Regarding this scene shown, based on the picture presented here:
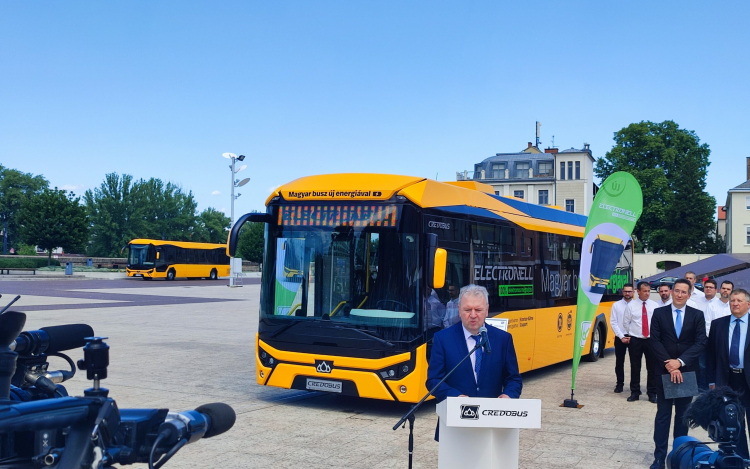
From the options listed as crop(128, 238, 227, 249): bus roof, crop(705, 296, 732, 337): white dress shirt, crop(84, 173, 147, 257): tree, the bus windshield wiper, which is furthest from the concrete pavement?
crop(84, 173, 147, 257): tree

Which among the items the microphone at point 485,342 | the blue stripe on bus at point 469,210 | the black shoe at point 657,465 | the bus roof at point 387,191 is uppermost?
the bus roof at point 387,191

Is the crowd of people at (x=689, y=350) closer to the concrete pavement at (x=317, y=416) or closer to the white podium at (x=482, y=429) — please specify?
the concrete pavement at (x=317, y=416)

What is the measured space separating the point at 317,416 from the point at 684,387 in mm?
4364

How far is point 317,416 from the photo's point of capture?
29.8 ft

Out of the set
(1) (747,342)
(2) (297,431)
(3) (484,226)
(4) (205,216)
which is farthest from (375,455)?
(4) (205,216)

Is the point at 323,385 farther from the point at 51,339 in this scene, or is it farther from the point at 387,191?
the point at 51,339

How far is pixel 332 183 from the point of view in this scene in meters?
9.53

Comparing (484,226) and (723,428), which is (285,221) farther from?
(723,428)

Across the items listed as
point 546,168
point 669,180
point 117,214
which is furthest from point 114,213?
point 669,180

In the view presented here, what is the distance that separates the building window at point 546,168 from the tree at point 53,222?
4919cm

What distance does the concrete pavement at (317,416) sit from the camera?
7.10 metres

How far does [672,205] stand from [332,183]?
6426 cm

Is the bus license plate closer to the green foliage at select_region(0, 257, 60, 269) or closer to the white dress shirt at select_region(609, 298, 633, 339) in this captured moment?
the white dress shirt at select_region(609, 298, 633, 339)

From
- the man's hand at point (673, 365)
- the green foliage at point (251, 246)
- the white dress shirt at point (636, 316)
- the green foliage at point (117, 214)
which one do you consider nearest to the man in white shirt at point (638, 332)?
the white dress shirt at point (636, 316)
